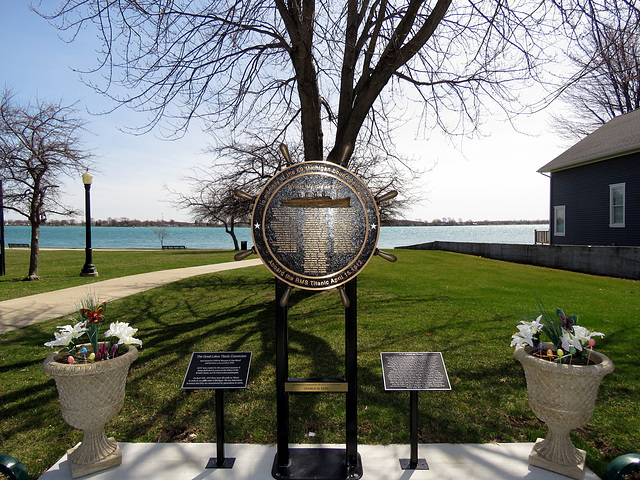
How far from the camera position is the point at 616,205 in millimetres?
16969

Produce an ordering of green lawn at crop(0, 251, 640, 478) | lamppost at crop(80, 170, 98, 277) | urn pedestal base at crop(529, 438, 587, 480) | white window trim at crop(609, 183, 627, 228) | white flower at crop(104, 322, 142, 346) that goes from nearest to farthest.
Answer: urn pedestal base at crop(529, 438, 587, 480) → white flower at crop(104, 322, 142, 346) → green lawn at crop(0, 251, 640, 478) → lamppost at crop(80, 170, 98, 277) → white window trim at crop(609, 183, 627, 228)

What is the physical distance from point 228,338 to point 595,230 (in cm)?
1899

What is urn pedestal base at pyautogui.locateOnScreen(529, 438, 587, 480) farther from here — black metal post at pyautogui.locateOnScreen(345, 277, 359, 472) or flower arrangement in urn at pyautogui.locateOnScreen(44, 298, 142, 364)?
flower arrangement in urn at pyautogui.locateOnScreen(44, 298, 142, 364)

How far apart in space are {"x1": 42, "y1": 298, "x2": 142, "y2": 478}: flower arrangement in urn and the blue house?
1942 cm

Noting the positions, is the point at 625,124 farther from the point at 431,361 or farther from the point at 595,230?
the point at 431,361

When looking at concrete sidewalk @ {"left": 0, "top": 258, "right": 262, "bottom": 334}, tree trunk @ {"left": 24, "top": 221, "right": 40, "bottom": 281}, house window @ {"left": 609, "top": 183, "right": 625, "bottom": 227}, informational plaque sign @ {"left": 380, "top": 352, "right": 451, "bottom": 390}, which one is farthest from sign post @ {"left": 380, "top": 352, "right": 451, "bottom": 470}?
house window @ {"left": 609, "top": 183, "right": 625, "bottom": 227}

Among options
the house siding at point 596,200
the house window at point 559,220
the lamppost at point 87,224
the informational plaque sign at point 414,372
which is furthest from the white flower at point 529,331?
the house window at point 559,220

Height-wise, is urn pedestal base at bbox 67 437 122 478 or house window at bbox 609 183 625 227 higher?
house window at bbox 609 183 625 227

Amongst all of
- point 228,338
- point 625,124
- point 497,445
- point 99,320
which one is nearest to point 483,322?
point 497,445

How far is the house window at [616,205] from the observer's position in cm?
1677

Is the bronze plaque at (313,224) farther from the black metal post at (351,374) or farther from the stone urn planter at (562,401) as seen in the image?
the stone urn planter at (562,401)

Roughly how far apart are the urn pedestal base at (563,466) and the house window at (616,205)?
17.7 m

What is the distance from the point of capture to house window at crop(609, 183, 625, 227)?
55.0 feet

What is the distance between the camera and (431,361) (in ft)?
10.9
